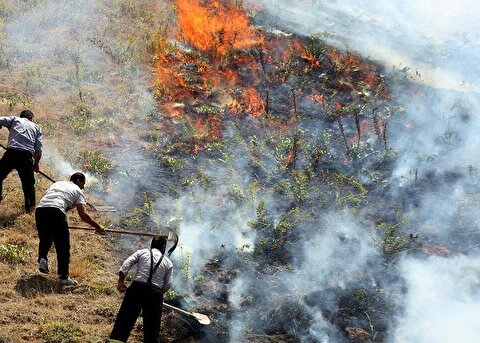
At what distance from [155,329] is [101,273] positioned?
6.72 feet

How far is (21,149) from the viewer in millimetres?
7621

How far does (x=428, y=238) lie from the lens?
858cm

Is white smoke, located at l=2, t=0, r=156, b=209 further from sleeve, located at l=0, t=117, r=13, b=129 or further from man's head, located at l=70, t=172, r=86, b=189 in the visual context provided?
man's head, located at l=70, t=172, r=86, b=189

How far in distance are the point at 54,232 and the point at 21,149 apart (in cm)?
199

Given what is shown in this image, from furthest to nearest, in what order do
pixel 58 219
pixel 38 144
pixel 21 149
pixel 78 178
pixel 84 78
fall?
pixel 84 78 → pixel 38 144 → pixel 21 149 → pixel 78 178 → pixel 58 219

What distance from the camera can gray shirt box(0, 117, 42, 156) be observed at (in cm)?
762

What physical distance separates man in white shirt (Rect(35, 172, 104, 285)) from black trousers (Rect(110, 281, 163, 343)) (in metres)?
1.37

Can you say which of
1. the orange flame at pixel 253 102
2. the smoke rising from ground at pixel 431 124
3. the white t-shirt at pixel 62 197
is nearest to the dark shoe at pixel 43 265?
the white t-shirt at pixel 62 197

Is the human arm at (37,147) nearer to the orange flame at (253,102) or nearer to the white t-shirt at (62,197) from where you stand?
the white t-shirt at (62,197)

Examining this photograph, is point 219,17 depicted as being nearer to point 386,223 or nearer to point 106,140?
point 106,140

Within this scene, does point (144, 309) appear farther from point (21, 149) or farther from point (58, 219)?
point (21, 149)

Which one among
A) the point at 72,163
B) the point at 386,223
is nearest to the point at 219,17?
the point at 72,163

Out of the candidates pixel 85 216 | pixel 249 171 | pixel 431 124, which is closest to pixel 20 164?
pixel 85 216

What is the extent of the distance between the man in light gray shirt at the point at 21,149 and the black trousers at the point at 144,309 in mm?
3473
